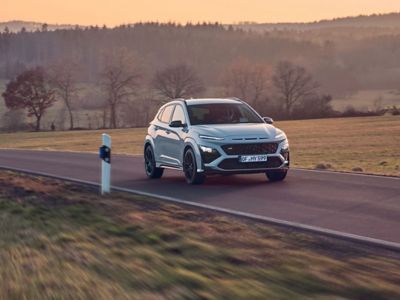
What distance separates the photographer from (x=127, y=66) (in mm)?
111000

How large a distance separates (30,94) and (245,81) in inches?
1009

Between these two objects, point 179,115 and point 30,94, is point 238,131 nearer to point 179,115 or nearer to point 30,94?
point 179,115

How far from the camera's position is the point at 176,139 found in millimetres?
17281

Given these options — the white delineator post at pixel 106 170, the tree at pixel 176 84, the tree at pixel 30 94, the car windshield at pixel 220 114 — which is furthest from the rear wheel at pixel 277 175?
the tree at pixel 176 84

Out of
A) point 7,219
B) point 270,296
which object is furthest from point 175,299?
point 7,219

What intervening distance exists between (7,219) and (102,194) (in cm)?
354

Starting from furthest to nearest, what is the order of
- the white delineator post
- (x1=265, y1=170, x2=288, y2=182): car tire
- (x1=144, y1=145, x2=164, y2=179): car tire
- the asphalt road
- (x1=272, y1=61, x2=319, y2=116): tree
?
1. (x1=272, y1=61, x2=319, y2=116): tree
2. (x1=144, y1=145, x2=164, y2=179): car tire
3. (x1=265, y1=170, x2=288, y2=182): car tire
4. the white delineator post
5. the asphalt road

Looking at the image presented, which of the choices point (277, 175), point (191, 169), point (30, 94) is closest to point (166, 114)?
point (191, 169)

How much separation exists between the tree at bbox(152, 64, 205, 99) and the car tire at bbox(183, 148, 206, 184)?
79.9 metres

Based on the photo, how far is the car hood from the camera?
1602cm

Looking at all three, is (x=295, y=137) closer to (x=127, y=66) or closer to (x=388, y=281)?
(x=388, y=281)

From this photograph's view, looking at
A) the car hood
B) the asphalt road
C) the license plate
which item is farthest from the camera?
the car hood

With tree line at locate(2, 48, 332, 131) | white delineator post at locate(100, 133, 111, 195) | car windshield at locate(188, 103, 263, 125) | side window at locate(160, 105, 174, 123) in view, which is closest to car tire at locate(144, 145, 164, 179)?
side window at locate(160, 105, 174, 123)

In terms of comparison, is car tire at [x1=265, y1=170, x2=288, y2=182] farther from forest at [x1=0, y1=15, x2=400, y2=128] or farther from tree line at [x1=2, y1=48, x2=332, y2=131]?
tree line at [x1=2, y1=48, x2=332, y2=131]
